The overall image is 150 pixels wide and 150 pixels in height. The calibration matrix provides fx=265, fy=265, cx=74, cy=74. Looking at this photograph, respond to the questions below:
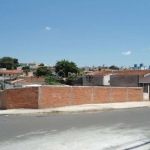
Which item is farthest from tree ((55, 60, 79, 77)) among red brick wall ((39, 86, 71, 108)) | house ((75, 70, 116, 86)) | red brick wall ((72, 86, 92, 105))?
red brick wall ((39, 86, 71, 108))

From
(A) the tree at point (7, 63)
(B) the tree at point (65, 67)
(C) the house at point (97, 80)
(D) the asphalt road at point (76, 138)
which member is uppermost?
(A) the tree at point (7, 63)

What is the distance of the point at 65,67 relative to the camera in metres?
88.4

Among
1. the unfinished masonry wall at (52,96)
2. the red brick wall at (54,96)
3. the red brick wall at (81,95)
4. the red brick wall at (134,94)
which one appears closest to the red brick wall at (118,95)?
the red brick wall at (81,95)

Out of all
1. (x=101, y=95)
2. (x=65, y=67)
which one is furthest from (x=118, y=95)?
(x=65, y=67)

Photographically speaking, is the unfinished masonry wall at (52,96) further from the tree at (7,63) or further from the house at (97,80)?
the tree at (7,63)

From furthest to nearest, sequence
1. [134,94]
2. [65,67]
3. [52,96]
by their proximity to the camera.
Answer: [65,67]
[134,94]
[52,96]

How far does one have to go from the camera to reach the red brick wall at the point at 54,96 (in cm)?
2025

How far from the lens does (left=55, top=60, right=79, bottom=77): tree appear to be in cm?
8744

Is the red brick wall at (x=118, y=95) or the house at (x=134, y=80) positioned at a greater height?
the house at (x=134, y=80)

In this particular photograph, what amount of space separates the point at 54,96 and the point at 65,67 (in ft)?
222

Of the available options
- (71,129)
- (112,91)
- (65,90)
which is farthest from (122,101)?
(71,129)

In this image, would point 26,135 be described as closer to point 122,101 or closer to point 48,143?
point 48,143

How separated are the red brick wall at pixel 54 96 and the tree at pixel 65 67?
6547 cm

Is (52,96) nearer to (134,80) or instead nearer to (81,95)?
(81,95)
